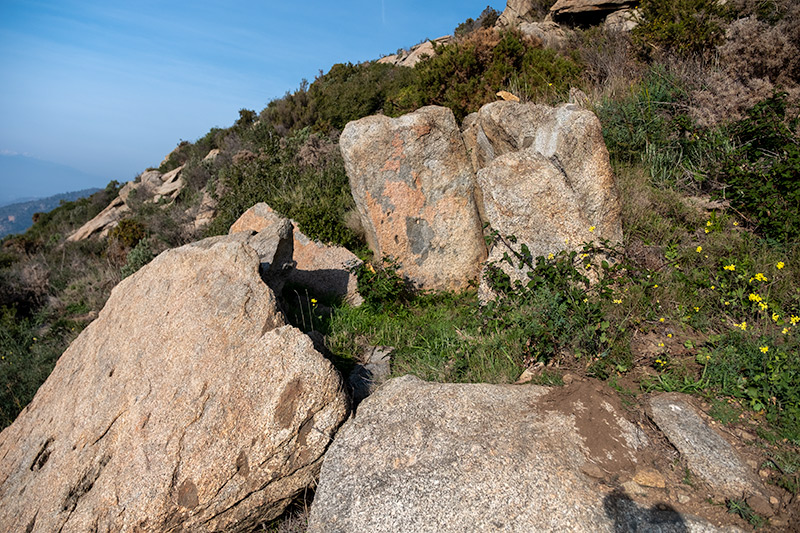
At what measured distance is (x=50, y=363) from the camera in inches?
256

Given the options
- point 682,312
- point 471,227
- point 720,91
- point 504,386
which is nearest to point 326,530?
point 504,386

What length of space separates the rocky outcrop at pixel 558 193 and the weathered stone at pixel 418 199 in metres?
1.06

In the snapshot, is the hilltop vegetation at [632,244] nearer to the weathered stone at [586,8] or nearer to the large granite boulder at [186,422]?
the large granite boulder at [186,422]

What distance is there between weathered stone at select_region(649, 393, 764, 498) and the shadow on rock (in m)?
0.36

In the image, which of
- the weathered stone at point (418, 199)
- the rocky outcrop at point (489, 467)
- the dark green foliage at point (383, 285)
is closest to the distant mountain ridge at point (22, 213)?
the weathered stone at point (418, 199)

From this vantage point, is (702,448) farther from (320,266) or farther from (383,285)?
(320,266)

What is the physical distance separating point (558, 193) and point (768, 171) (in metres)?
2.58

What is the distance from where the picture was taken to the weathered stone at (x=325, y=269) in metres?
6.44

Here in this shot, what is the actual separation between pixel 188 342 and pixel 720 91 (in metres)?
7.47

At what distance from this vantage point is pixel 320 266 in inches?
265

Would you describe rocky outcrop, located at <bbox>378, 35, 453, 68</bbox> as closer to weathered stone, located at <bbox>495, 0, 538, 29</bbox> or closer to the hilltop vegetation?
weathered stone, located at <bbox>495, 0, 538, 29</bbox>

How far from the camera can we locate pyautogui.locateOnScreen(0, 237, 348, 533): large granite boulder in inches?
119

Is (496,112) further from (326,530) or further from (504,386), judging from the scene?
(326,530)

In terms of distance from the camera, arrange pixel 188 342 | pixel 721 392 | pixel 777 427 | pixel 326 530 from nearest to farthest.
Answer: pixel 326 530, pixel 777 427, pixel 721 392, pixel 188 342
